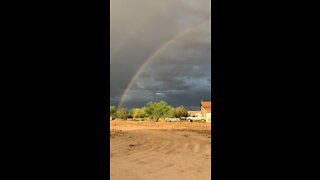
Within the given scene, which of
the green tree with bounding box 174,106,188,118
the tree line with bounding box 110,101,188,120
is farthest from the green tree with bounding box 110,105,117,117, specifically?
the green tree with bounding box 174,106,188,118

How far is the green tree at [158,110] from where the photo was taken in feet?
119

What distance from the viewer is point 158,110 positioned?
120 feet

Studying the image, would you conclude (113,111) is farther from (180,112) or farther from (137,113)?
(180,112)

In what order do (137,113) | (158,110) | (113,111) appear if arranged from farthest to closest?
1. (137,113)
2. (113,111)
3. (158,110)

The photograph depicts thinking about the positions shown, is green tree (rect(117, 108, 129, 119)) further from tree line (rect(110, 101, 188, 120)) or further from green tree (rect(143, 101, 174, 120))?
green tree (rect(143, 101, 174, 120))

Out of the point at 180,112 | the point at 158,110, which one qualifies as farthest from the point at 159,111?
the point at 180,112

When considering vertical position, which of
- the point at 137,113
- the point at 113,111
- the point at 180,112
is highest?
the point at 113,111

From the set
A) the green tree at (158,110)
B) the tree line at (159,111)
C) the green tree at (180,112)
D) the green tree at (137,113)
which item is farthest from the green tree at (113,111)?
the green tree at (180,112)
